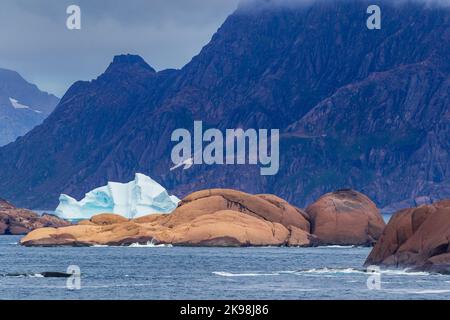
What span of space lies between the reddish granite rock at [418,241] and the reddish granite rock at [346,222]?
181ft

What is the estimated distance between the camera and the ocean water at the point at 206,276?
65188 mm

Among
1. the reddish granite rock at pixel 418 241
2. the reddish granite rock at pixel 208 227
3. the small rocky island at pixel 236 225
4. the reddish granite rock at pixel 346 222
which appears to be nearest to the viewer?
the reddish granite rock at pixel 418 241

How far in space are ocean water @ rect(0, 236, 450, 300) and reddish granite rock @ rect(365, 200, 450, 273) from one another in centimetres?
100

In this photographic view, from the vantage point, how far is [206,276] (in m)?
82.2

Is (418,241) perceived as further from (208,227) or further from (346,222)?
(346,222)

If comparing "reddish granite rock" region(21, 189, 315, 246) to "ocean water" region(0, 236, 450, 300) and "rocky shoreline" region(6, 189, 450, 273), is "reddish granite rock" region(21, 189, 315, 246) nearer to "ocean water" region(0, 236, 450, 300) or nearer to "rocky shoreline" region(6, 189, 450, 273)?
"rocky shoreline" region(6, 189, 450, 273)

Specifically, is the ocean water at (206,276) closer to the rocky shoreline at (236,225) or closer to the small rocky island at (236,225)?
the rocky shoreline at (236,225)

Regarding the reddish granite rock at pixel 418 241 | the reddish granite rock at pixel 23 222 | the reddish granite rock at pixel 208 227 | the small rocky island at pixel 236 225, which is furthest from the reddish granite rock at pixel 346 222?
the reddish granite rock at pixel 23 222

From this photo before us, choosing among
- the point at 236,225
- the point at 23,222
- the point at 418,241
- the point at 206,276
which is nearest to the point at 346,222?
the point at 236,225

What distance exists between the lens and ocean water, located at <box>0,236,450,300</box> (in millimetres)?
65188

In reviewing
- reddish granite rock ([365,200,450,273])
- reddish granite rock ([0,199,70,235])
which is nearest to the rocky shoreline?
reddish granite rock ([365,200,450,273])

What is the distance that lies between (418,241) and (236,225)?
55.8 m
